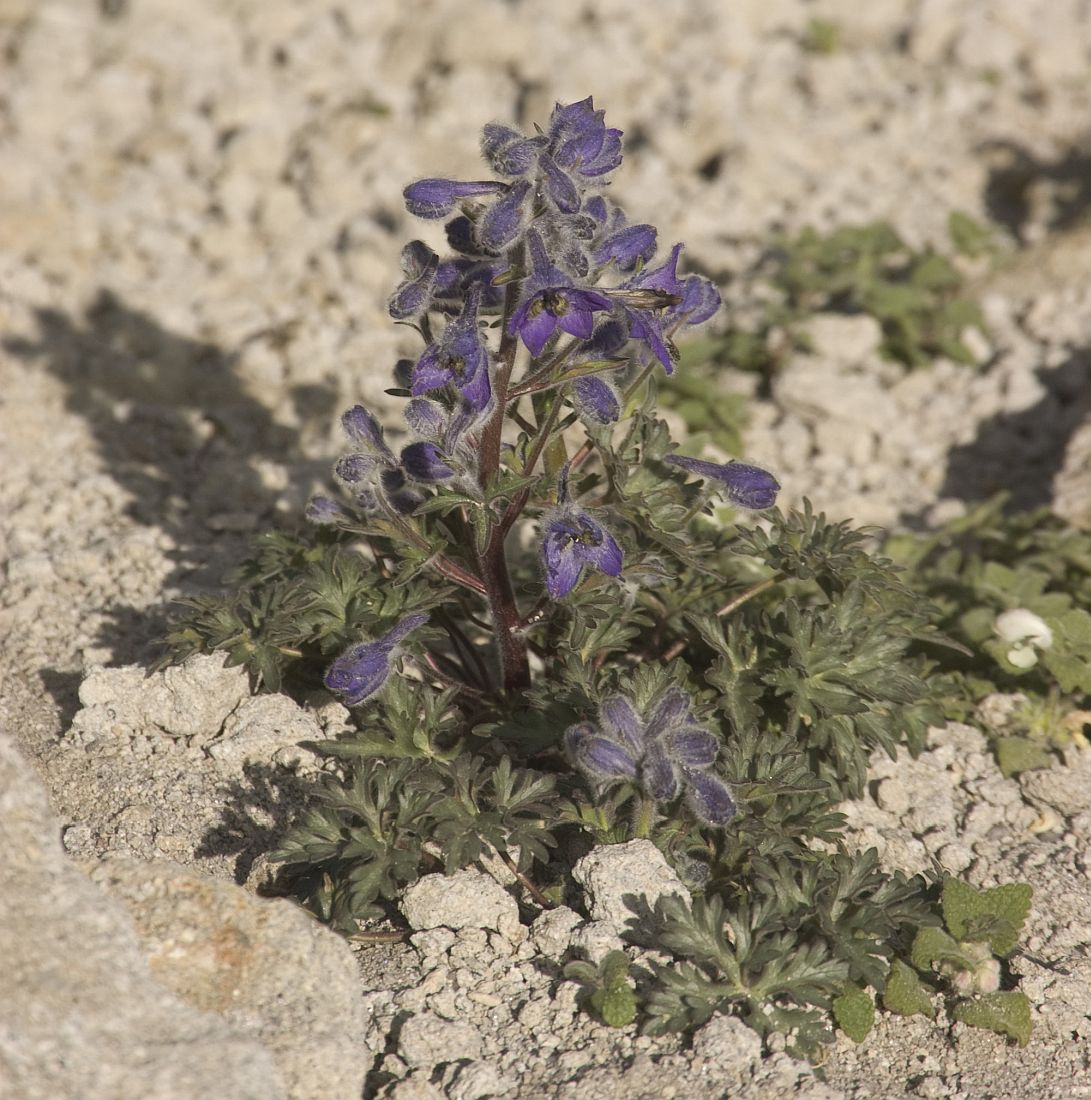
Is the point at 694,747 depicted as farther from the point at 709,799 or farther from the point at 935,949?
the point at 935,949

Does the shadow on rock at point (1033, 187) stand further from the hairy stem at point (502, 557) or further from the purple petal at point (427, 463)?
the purple petal at point (427, 463)

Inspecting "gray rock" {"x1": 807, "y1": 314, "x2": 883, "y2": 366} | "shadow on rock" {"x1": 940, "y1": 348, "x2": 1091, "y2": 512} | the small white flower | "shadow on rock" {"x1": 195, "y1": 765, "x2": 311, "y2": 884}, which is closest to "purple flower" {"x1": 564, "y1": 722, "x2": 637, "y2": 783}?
"shadow on rock" {"x1": 195, "y1": 765, "x2": 311, "y2": 884}

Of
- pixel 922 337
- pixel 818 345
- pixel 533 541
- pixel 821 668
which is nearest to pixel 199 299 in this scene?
pixel 533 541

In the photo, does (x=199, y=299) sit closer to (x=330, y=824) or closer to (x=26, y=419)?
(x=26, y=419)

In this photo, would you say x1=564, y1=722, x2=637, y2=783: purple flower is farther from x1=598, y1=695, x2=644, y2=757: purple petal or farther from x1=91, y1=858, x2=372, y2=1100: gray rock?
x1=91, y1=858, x2=372, y2=1100: gray rock

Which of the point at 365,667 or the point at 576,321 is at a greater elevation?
the point at 576,321

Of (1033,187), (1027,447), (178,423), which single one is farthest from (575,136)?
(1033,187)
